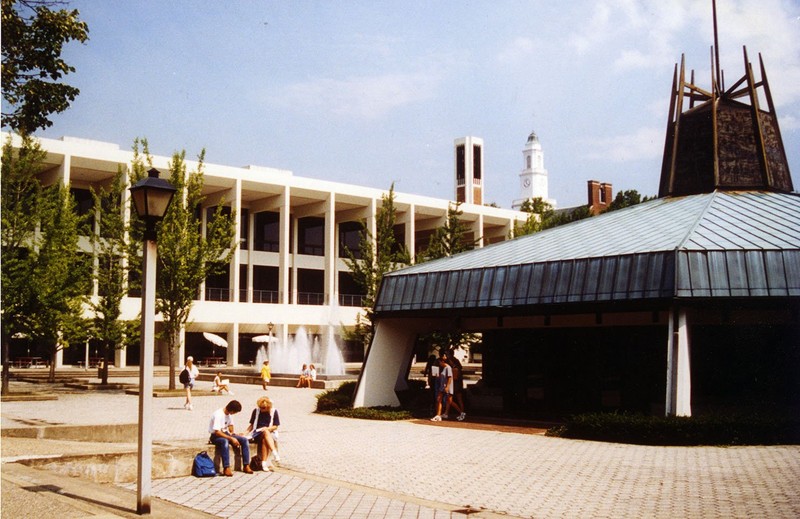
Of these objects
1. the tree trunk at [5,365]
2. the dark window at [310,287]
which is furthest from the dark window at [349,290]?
the tree trunk at [5,365]

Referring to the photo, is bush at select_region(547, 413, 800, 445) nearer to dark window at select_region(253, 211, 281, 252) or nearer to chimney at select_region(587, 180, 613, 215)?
dark window at select_region(253, 211, 281, 252)

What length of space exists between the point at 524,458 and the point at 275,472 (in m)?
4.50

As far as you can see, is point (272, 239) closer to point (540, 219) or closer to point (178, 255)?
point (540, 219)

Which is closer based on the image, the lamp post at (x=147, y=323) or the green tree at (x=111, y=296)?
the lamp post at (x=147, y=323)

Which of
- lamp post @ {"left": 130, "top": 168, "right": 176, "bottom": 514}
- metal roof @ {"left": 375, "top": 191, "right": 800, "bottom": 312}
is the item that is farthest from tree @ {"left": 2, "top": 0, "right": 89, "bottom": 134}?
metal roof @ {"left": 375, "top": 191, "right": 800, "bottom": 312}

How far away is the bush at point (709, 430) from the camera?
574 inches

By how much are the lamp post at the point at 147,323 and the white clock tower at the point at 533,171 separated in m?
126

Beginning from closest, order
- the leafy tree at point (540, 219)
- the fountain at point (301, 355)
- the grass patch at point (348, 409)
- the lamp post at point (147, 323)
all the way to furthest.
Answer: the lamp post at point (147, 323), the grass patch at point (348, 409), the leafy tree at point (540, 219), the fountain at point (301, 355)

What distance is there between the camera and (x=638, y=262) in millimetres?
17047

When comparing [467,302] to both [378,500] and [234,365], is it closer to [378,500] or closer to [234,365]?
[378,500]

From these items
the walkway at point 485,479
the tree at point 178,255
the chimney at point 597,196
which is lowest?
the walkway at point 485,479

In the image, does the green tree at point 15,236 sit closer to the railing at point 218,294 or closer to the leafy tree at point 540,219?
the leafy tree at point 540,219

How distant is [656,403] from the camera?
19.0 metres

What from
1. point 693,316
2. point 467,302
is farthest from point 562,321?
point 693,316
